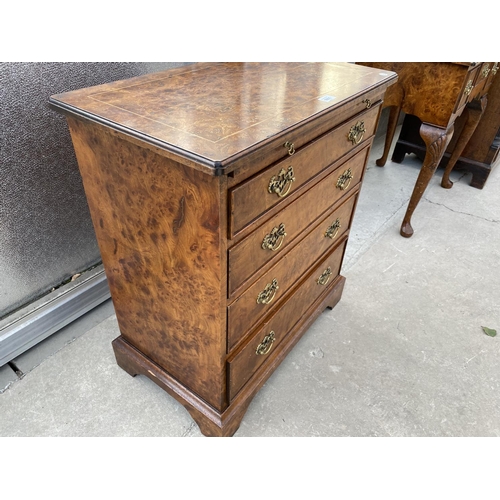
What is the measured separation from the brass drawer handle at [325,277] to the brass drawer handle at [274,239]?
499 millimetres

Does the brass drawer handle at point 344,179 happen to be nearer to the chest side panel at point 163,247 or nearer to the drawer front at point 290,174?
the drawer front at point 290,174

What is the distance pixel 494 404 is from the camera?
1.50 m

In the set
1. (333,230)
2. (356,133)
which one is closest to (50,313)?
(333,230)

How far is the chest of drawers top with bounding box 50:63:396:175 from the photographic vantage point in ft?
2.68

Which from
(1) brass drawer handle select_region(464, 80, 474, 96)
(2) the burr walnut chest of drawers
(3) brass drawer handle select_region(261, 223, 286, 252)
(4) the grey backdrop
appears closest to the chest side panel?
(2) the burr walnut chest of drawers

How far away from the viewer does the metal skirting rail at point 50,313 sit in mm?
1509

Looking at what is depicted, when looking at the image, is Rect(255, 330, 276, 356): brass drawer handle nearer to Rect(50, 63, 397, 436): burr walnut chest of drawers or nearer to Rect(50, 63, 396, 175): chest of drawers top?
Rect(50, 63, 397, 436): burr walnut chest of drawers

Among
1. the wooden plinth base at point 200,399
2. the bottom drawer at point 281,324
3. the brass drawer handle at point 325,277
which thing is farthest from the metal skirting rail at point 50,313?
the brass drawer handle at point 325,277

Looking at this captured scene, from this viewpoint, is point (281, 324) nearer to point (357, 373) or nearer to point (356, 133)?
point (357, 373)

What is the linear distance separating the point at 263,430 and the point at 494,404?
2.88 feet

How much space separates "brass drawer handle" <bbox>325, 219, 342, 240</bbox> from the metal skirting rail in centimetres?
98

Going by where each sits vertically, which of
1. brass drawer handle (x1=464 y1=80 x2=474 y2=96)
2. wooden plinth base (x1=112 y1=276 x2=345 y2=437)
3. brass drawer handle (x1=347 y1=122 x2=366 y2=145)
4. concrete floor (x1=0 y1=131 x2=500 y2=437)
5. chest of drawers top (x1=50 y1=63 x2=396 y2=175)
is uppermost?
chest of drawers top (x1=50 y1=63 x2=396 y2=175)

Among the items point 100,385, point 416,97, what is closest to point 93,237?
point 100,385

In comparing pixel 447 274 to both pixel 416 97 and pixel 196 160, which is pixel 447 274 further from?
pixel 196 160
